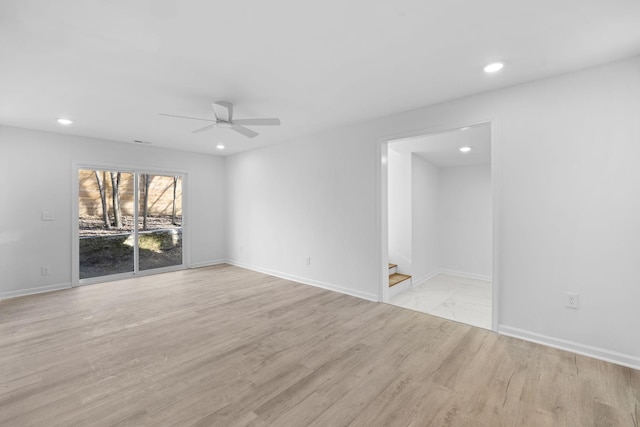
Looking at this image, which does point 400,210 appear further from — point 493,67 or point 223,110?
point 223,110

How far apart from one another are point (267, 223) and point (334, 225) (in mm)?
1697

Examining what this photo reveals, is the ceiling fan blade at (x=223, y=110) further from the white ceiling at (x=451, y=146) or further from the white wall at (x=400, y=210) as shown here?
the white wall at (x=400, y=210)

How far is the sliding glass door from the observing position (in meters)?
4.91

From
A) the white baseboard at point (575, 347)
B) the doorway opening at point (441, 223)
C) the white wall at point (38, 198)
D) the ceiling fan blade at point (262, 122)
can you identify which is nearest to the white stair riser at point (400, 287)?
the doorway opening at point (441, 223)

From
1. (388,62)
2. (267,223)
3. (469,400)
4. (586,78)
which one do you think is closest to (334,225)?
(267,223)

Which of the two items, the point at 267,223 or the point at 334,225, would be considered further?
the point at 267,223

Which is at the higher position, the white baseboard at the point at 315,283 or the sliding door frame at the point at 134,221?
the sliding door frame at the point at 134,221

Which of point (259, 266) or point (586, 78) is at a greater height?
point (586, 78)

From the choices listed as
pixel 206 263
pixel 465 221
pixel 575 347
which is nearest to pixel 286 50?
pixel 575 347

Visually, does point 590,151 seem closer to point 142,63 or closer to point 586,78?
point 586,78

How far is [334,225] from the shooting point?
444cm

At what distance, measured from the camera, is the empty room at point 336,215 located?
1866mm

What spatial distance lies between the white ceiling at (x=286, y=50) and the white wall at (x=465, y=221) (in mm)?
2937

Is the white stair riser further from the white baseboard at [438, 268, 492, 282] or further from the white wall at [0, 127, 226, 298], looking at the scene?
the white wall at [0, 127, 226, 298]
